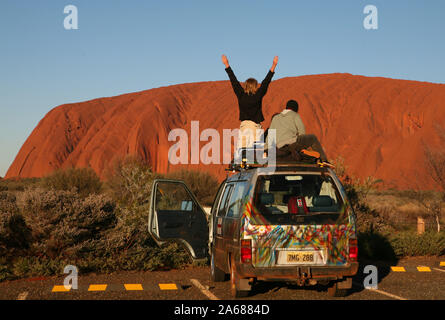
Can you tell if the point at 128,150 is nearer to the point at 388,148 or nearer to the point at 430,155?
the point at 388,148

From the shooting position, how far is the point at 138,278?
38.2 feet

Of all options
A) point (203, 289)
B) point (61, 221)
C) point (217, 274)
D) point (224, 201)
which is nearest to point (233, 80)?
point (224, 201)

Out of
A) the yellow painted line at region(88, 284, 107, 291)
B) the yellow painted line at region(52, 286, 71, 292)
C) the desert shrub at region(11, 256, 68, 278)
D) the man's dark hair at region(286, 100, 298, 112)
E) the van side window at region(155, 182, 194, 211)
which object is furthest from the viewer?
the desert shrub at region(11, 256, 68, 278)

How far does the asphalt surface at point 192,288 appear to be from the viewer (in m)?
9.18

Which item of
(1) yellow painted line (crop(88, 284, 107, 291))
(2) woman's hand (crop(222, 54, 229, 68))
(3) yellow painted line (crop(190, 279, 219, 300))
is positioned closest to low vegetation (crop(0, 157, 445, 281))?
(1) yellow painted line (crop(88, 284, 107, 291))

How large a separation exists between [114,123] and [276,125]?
256 feet

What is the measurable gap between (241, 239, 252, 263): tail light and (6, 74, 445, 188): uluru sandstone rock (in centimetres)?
4690

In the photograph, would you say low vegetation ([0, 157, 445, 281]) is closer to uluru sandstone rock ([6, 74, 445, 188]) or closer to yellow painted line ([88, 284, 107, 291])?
yellow painted line ([88, 284, 107, 291])

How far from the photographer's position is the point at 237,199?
8922 mm

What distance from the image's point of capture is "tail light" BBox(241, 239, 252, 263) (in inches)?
314

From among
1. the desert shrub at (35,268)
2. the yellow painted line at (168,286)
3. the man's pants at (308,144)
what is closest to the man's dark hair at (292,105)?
the man's pants at (308,144)

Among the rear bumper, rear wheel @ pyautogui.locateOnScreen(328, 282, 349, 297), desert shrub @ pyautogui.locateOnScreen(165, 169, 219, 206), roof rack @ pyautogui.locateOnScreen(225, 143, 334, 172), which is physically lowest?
desert shrub @ pyautogui.locateOnScreen(165, 169, 219, 206)

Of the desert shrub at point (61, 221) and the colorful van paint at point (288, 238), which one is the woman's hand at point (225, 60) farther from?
the desert shrub at point (61, 221)

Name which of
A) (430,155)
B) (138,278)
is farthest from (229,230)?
(430,155)
